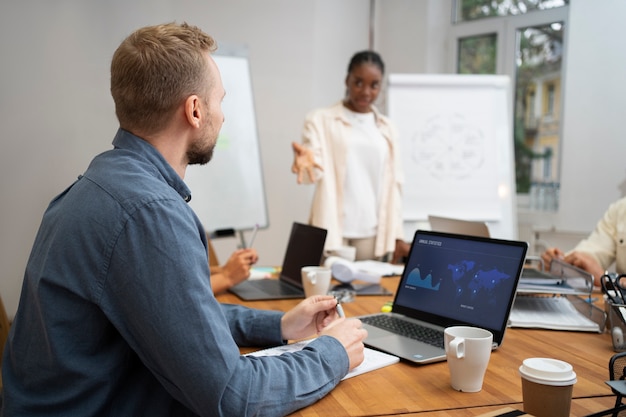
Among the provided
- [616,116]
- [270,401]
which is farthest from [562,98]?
[270,401]

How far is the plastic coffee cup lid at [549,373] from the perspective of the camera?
90 centimetres

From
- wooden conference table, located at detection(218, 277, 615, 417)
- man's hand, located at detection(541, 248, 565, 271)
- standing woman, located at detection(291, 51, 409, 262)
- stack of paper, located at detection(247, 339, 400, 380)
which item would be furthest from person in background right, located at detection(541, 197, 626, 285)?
stack of paper, located at detection(247, 339, 400, 380)

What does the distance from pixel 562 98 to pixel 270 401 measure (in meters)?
3.69

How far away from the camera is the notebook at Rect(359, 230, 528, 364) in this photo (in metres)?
1.24

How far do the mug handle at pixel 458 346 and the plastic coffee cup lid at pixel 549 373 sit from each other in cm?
11

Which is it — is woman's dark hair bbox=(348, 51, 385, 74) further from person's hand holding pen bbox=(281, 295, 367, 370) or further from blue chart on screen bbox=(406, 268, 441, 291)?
person's hand holding pen bbox=(281, 295, 367, 370)

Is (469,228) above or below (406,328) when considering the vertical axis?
above

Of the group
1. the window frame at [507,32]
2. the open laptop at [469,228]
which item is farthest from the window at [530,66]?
the open laptop at [469,228]

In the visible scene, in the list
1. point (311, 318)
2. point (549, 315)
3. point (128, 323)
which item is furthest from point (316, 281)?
point (128, 323)

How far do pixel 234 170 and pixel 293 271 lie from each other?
1.40 m

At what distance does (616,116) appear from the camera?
350cm

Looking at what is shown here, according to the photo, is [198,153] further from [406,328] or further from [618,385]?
[618,385]

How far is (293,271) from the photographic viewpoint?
1.89 metres

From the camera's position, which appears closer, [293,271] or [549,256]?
[293,271]
